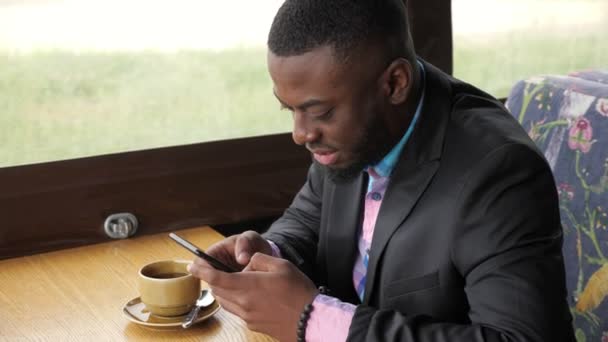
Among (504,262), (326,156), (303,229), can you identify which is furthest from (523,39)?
(504,262)

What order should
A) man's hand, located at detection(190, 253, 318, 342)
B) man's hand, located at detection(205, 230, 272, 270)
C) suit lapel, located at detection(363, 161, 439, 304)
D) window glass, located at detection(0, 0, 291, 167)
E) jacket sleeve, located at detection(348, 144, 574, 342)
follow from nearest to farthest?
jacket sleeve, located at detection(348, 144, 574, 342)
man's hand, located at detection(190, 253, 318, 342)
suit lapel, located at detection(363, 161, 439, 304)
man's hand, located at detection(205, 230, 272, 270)
window glass, located at detection(0, 0, 291, 167)

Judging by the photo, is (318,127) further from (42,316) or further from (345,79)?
(42,316)

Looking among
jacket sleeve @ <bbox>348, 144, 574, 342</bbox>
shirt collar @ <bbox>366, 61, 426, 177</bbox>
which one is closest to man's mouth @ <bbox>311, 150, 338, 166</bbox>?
shirt collar @ <bbox>366, 61, 426, 177</bbox>

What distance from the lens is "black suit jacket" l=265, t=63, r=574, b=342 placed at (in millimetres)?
1298

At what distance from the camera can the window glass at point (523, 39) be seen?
2.57m

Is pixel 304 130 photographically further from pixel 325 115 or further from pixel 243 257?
pixel 243 257

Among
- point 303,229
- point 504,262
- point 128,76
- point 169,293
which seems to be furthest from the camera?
point 128,76

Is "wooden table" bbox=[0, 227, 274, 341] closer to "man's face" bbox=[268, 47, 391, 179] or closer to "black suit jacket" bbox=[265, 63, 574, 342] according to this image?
"black suit jacket" bbox=[265, 63, 574, 342]

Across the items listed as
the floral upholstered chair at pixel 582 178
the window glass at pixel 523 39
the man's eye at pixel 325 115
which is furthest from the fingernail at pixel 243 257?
the window glass at pixel 523 39

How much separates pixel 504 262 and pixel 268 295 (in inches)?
14.7

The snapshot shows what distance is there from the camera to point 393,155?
5.07 feet

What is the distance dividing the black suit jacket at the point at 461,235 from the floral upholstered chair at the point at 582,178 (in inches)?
17.8

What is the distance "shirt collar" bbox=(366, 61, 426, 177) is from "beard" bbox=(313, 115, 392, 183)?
0.08 feet

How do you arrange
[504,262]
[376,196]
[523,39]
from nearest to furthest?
[504,262] → [376,196] → [523,39]
